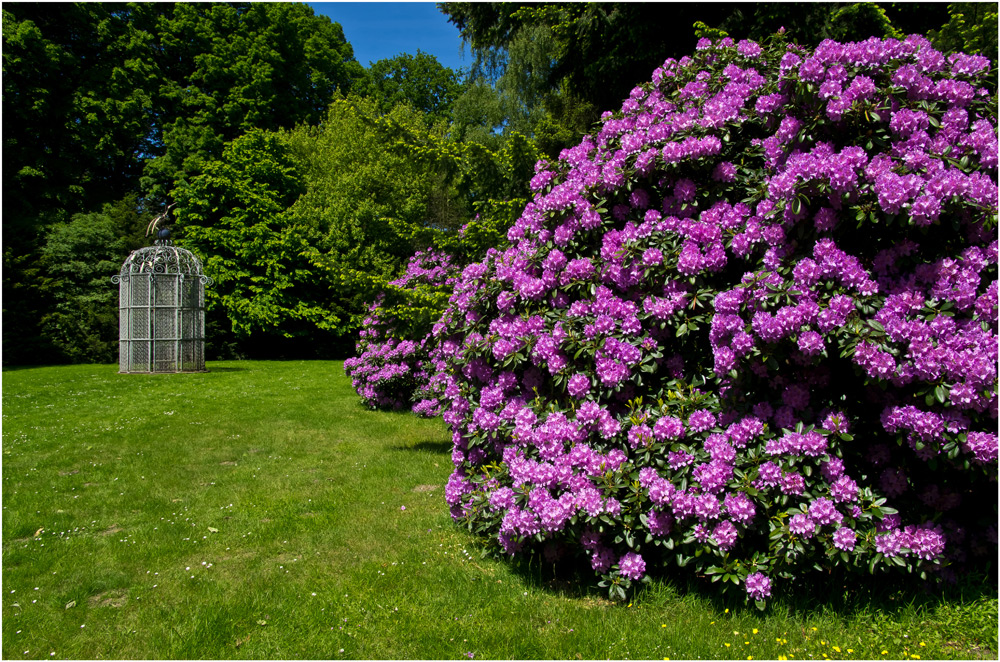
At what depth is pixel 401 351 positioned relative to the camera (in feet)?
31.0

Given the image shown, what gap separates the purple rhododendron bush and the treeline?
24.2 ft

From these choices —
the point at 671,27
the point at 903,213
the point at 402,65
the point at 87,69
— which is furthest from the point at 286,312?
the point at 903,213

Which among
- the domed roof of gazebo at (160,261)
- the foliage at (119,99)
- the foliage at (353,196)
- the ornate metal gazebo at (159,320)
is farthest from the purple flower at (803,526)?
the foliage at (119,99)

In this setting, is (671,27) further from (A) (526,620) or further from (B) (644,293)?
(A) (526,620)

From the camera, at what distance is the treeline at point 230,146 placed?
13547 mm

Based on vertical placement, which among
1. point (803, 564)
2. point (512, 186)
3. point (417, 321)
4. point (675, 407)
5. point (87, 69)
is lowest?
point (803, 564)

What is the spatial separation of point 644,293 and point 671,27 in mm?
8537

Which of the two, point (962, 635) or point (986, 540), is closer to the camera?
point (962, 635)

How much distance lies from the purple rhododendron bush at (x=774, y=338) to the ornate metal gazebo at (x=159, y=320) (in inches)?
546

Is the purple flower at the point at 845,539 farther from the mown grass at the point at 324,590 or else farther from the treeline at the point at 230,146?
the treeline at the point at 230,146

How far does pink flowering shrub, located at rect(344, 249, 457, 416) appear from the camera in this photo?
22.4ft

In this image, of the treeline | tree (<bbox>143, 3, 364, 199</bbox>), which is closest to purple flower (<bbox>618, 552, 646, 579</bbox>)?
the treeline

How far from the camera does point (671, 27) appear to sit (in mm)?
10477

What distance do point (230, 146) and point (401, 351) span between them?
1621 centimetres
